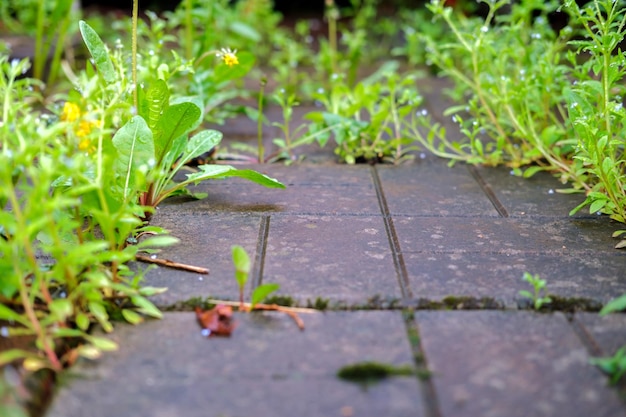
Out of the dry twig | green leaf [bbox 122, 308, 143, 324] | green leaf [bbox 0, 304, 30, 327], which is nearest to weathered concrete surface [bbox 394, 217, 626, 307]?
the dry twig

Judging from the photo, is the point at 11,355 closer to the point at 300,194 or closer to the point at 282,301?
the point at 282,301

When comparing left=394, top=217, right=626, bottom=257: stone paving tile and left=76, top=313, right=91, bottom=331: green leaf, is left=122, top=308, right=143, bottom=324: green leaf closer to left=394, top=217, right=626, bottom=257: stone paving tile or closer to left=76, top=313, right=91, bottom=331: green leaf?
left=76, top=313, right=91, bottom=331: green leaf

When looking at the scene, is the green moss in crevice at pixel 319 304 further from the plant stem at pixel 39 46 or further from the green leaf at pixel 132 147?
the plant stem at pixel 39 46

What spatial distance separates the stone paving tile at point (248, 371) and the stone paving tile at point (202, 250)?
0.11 metres

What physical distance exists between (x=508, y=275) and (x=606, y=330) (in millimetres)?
275

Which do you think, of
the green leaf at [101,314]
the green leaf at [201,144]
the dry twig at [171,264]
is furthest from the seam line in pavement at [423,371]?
the green leaf at [201,144]

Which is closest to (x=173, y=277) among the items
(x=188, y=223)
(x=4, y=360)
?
(x=188, y=223)

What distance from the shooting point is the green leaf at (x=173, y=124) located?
1888mm

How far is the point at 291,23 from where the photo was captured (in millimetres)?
6234

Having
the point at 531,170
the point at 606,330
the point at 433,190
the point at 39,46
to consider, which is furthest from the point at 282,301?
the point at 39,46

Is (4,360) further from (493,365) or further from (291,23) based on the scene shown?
(291,23)

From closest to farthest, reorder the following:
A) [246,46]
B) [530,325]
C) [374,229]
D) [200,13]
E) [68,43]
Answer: [530,325] < [374,229] < [200,13] < [68,43] < [246,46]

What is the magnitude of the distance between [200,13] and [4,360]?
2.24 m

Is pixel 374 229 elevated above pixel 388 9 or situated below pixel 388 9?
below
